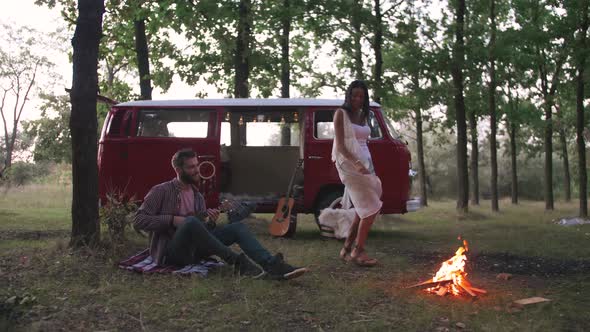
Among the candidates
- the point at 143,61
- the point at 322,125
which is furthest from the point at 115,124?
the point at 143,61

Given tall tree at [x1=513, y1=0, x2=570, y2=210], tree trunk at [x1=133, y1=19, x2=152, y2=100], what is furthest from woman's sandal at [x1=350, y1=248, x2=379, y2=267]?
tall tree at [x1=513, y1=0, x2=570, y2=210]

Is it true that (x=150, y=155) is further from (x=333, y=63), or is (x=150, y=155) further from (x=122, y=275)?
(x=333, y=63)

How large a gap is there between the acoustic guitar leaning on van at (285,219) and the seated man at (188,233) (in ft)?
12.3

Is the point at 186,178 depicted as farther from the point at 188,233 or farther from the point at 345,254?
the point at 345,254

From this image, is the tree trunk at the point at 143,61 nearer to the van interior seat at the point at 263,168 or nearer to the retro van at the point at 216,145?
the retro van at the point at 216,145

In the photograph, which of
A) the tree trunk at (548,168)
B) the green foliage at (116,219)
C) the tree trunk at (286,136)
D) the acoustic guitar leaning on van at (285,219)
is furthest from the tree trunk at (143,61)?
the tree trunk at (548,168)

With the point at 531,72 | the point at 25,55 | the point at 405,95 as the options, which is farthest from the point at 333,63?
the point at 25,55

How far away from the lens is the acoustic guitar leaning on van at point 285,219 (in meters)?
9.46

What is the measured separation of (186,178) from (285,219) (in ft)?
13.6

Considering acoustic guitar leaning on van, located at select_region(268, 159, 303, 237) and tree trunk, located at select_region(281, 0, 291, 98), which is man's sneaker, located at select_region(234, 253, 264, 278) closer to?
acoustic guitar leaning on van, located at select_region(268, 159, 303, 237)

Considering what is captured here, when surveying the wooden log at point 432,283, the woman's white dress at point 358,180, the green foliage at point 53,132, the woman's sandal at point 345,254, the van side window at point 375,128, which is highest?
the green foliage at point 53,132

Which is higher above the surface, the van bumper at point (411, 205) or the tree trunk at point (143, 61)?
the tree trunk at point (143, 61)

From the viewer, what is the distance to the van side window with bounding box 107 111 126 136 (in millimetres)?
9875

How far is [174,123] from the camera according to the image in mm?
10016
